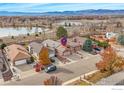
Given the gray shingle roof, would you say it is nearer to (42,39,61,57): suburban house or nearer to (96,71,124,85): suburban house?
(42,39,61,57): suburban house

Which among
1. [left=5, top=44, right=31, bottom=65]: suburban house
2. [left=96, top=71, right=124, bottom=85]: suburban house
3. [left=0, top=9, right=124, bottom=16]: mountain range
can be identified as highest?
[left=0, top=9, right=124, bottom=16]: mountain range

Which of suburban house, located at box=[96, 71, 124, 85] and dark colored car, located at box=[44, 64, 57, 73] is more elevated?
dark colored car, located at box=[44, 64, 57, 73]

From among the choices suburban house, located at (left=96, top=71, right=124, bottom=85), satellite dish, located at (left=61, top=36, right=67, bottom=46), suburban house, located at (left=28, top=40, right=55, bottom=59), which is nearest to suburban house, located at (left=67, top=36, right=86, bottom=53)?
satellite dish, located at (left=61, top=36, right=67, bottom=46)

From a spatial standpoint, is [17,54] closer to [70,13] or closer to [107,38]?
[70,13]

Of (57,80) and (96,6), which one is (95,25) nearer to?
(96,6)

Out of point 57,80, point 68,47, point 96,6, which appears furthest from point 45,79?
point 96,6
